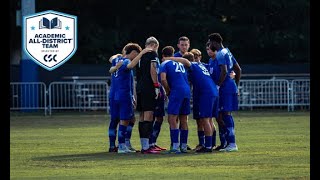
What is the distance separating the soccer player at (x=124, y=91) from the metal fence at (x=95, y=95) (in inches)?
676

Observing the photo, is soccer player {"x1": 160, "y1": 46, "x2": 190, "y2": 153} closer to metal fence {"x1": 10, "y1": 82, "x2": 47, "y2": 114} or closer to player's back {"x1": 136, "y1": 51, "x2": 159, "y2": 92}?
player's back {"x1": 136, "y1": 51, "x2": 159, "y2": 92}

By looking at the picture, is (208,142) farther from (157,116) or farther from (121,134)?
(121,134)

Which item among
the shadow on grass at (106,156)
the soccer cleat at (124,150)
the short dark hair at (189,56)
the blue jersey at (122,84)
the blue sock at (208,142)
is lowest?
the shadow on grass at (106,156)

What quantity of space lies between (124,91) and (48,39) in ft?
51.7

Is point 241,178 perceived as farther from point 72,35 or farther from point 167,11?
point 167,11

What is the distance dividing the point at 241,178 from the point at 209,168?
158cm

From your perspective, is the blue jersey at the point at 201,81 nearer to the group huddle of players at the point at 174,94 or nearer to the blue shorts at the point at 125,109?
the group huddle of players at the point at 174,94

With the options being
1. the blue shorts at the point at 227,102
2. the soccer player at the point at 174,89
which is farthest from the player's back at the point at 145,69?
the blue shorts at the point at 227,102

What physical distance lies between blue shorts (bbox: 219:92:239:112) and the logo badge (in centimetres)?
1590

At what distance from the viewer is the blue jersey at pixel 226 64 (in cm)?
2009

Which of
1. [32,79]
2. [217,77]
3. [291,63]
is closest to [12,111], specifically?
[32,79]

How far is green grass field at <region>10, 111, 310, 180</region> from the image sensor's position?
15922mm

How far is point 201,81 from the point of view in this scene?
65.5 ft

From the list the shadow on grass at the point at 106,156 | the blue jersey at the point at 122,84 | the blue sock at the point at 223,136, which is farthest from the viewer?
the blue sock at the point at 223,136
